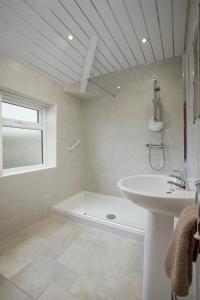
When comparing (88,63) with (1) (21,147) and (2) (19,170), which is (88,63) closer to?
(1) (21,147)

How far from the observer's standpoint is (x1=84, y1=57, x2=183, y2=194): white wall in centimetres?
225

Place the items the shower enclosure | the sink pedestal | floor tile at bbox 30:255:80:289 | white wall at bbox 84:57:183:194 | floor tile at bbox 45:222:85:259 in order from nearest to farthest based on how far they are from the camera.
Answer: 1. the sink pedestal
2. floor tile at bbox 30:255:80:289
3. floor tile at bbox 45:222:85:259
4. the shower enclosure
5. white wall at bbox 84:57:183:194

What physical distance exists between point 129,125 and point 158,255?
77.4 inches

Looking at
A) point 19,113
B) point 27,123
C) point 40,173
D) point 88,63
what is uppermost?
point 88,63

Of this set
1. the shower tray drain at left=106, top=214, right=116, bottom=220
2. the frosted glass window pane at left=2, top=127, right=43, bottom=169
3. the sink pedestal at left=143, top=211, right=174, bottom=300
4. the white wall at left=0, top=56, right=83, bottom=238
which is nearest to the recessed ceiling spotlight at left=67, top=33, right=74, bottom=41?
the white wall at left=0, top=56, right=83, bottom=238

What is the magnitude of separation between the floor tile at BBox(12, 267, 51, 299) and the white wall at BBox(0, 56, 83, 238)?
0.69 m

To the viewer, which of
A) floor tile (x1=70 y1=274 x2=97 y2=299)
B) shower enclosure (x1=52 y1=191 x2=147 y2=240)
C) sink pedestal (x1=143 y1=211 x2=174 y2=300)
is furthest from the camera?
shower enclosure (x1=52 y1=191 x2=147 y2=240)

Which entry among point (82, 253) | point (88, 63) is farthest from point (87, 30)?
point (82, 253)

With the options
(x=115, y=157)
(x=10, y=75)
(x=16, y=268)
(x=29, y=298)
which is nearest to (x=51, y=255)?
(x=16, y=268)

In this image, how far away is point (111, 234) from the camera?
188 cm

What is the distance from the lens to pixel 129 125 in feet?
8.59

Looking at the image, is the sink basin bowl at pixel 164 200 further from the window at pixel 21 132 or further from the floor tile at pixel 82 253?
the window at pixel 21 132

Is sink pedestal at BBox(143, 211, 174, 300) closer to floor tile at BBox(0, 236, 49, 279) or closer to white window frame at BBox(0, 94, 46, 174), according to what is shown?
floor tile at BBox(0, 236, 49, 279)

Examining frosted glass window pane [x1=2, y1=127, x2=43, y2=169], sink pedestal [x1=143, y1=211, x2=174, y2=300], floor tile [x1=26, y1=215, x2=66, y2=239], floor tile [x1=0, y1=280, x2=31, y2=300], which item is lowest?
floor tile [x1=0, y1=280, x2=31, y2=300]
